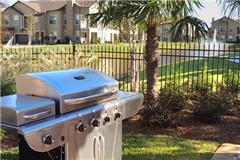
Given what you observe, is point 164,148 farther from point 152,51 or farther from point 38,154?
point 38,154

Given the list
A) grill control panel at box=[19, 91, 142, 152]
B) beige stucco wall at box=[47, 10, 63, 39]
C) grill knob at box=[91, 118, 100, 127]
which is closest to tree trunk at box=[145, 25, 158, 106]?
grill control panel at box=[19, 91, 142, 152]

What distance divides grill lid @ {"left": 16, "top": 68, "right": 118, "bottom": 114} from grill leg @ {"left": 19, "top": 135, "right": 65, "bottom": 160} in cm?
30

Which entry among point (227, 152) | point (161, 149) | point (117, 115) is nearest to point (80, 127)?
point (117, 115)

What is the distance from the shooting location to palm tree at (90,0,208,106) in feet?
19.5

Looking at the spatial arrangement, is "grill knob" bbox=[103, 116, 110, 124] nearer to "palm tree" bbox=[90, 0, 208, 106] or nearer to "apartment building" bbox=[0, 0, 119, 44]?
"palm tree" bbox=[90, 0, 208, 106]

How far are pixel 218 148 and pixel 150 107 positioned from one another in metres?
1.58

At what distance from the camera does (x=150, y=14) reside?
6012 mm

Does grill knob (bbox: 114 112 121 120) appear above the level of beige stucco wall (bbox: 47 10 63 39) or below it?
below

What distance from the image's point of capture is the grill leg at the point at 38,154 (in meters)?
2.45

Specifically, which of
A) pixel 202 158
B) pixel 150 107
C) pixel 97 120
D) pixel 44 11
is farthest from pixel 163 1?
pixel 44 11

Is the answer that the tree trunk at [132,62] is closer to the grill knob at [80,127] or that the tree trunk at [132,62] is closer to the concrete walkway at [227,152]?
the concrete walkway at [227,152]

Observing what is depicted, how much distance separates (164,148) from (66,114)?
9.14ft

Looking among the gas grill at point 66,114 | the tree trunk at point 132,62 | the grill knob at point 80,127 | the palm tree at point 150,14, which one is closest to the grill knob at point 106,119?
the gas grill at point 66,114

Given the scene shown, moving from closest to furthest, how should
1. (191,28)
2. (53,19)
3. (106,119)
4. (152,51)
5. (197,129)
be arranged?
(106,119)
(197,129)
(191,28)
(152,51)
(53,19)
